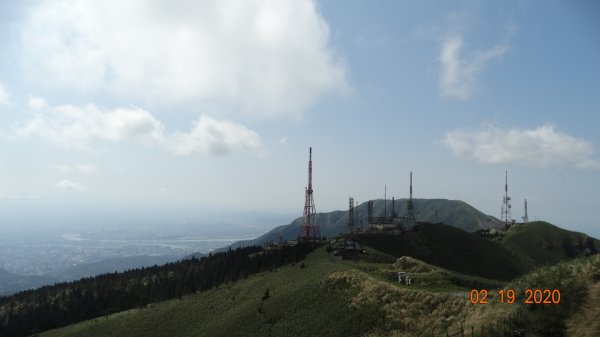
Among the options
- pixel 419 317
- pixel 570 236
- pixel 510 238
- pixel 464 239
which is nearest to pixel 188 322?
pixel 419 317

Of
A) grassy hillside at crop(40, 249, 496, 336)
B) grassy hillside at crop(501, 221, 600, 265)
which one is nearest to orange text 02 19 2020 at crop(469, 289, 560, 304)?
grassy hillside at crop(40, 249, 496, 336)

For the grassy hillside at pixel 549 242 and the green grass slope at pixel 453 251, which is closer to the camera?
the green grass slope at pixel 453 251

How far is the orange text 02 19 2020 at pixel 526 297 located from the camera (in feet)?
103

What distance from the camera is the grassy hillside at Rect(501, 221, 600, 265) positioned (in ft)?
570

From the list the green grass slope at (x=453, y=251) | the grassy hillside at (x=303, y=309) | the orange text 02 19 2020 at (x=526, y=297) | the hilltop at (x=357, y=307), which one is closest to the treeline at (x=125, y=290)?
the grassy hillside at (x=303, y=309)

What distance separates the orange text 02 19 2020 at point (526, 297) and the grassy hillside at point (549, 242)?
149m

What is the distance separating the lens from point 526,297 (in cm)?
3406

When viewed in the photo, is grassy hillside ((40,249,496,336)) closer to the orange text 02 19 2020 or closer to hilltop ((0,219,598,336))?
hilltop ((0,219,598,336))

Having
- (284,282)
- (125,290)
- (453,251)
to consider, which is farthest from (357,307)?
(125,290)

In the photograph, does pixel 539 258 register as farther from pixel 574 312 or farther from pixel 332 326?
pixel 574 312

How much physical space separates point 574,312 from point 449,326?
10.4 metres

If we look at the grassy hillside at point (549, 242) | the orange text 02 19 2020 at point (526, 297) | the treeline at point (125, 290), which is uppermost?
the orange text 02 19 2020 at point (526, 297)

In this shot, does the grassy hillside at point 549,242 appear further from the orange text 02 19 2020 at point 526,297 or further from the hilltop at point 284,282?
the orange text 02 19 2020 at point 526,297

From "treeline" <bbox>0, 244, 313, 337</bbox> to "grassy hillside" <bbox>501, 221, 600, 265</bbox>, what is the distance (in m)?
113
